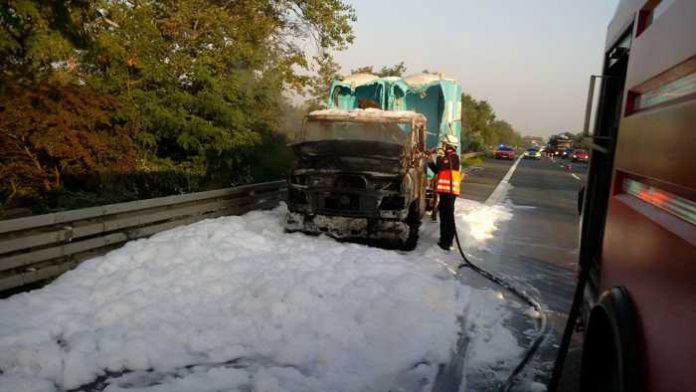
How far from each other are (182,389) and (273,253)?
334cm

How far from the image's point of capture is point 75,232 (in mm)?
5484

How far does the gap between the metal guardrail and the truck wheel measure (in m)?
3.30

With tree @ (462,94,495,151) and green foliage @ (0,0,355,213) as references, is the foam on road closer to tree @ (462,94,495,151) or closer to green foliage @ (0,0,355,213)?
green foliage @ (0,0,355,213)

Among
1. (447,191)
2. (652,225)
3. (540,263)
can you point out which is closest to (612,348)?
(652,225)

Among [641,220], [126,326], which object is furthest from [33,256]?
[641,220]

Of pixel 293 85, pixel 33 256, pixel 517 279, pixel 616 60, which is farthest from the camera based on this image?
pixel 293 85

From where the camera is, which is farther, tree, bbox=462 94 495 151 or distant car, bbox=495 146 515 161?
tree, bbox=462 94 495 151

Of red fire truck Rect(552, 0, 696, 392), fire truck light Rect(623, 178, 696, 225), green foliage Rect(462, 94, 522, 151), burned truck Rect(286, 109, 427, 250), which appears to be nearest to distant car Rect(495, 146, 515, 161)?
green foliage Rect(462, 94, 522, 151)

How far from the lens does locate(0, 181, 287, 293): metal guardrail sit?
15.5 feet

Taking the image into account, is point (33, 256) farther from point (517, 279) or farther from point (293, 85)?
point (293, 85)

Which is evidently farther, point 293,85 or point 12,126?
point 293,85

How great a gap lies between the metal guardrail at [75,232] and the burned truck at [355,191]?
172cm

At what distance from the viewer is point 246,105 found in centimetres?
1081

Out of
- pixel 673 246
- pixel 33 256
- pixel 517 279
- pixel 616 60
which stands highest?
pixel 616 60
